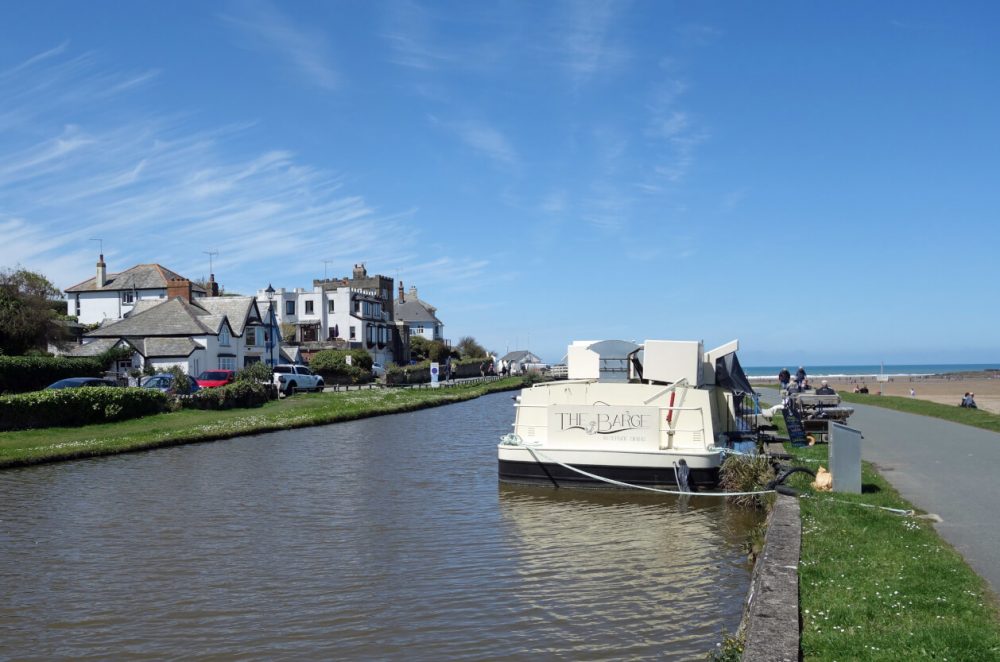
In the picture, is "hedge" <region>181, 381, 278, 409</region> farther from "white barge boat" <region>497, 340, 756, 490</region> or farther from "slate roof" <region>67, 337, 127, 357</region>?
"white barge boat" <region>497, 340, 756, 490</region>

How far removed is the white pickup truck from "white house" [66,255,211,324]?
26483mm

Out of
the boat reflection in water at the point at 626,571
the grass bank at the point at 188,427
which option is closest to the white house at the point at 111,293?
the grass bank at the point at 188,427

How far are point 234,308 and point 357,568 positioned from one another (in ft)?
187

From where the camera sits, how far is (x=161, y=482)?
2020 centimetres

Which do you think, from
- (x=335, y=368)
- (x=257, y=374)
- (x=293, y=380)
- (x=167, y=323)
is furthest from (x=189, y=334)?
(x=335, y=368)

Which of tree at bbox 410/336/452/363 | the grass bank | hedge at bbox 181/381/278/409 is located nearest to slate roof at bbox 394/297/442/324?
tree at bbox 410/336/452/363

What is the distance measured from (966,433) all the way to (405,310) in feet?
352

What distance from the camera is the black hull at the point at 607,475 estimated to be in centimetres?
1711

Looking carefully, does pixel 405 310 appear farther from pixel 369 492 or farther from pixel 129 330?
pixel 369 492

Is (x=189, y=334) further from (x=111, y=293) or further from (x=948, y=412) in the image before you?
(x=948, y=412)

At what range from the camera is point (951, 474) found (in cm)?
1557

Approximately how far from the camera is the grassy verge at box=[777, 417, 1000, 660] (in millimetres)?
6652

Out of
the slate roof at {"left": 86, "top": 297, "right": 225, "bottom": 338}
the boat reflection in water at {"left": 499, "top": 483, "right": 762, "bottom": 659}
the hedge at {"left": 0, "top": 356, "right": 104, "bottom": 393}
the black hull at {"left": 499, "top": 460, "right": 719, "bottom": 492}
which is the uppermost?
the slate roof at {"left": 86, "top": 297, "right": 225, "bottom": 338}

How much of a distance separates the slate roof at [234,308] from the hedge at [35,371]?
49.9 ft
